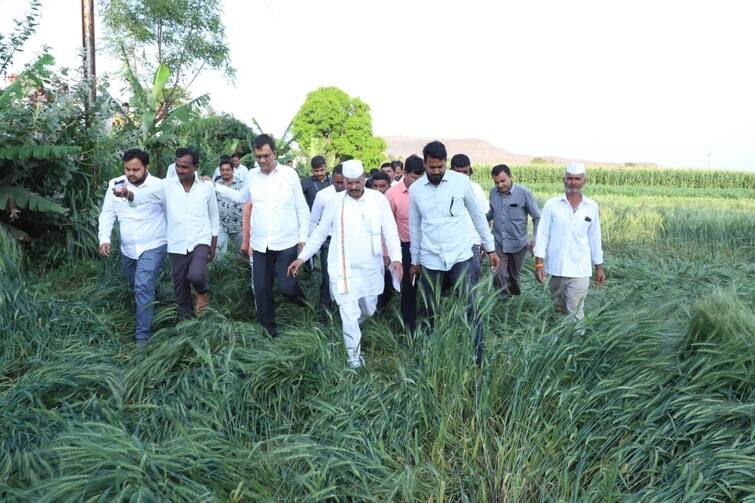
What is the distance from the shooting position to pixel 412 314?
6504 millimetres

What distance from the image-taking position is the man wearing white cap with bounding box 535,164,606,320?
5.95 meters

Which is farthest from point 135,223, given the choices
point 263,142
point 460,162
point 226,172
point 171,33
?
point 171,33

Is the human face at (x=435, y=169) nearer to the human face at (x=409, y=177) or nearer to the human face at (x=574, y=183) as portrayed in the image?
the human face at (x=574, y=183)

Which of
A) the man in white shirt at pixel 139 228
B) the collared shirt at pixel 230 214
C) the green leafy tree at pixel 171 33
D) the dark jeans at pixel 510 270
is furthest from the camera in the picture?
the green leafy tree at pixel 171 33

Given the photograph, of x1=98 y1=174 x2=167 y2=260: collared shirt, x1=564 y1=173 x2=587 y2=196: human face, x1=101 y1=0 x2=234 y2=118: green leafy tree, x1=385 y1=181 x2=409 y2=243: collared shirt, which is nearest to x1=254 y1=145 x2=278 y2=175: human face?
x1=98 y1=174 x2=167 y2=260: collared shirt

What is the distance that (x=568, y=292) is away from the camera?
6.07m

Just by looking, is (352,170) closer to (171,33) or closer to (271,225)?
(271,225)

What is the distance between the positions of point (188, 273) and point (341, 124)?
136 feet

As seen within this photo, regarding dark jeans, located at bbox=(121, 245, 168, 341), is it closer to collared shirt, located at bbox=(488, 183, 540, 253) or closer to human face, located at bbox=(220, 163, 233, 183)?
human face, located at bbox=(220, 163, 233, 183)

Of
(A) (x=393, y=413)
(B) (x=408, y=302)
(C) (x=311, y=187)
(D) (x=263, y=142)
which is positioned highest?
(D) (x=263, y=142)

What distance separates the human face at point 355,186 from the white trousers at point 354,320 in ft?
2.89

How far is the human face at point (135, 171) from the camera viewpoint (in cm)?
607

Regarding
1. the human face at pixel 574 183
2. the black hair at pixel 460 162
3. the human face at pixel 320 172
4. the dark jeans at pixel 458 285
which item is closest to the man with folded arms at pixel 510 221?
the black hair at pixel 460 162

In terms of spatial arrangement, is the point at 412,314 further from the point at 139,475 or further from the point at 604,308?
the point at 139,475
